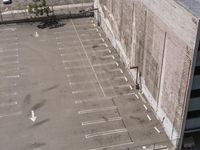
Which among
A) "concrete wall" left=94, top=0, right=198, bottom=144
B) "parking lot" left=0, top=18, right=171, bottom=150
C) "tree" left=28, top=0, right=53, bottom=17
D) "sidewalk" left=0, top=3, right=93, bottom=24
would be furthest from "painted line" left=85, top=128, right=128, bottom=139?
"sidewalk" left=0, top=3, right=93, bottom=24

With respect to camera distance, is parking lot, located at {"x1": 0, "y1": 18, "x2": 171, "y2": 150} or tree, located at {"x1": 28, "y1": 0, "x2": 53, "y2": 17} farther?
tree, located at {"x1": 28, "y1": 0, "x2": 53, "y2": 17}

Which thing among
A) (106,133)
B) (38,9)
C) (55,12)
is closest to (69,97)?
(106,133)

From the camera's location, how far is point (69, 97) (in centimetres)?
4969

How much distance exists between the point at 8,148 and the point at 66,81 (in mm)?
14907

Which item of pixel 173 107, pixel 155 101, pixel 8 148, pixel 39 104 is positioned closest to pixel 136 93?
pixel 155 101

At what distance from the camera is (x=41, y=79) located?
175ft

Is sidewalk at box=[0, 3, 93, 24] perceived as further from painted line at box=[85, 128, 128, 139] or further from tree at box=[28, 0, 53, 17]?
painted line at box=[85, 128, 128, 139]

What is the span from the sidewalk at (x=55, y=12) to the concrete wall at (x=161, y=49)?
17.8 meters

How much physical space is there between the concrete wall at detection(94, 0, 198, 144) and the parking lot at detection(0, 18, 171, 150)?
2.65 metres

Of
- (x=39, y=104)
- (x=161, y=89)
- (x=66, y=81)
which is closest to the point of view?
(x=161, y=89)

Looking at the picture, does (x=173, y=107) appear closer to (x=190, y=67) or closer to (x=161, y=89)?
(x=161, y=89)

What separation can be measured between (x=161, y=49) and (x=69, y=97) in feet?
50.4

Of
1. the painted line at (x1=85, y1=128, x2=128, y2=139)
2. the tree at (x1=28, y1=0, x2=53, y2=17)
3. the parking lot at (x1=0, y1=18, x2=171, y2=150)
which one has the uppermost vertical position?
the tree at (x1=28, y1=0, x2=53, y2=17)

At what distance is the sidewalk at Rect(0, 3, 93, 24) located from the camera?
6994 centimetres
